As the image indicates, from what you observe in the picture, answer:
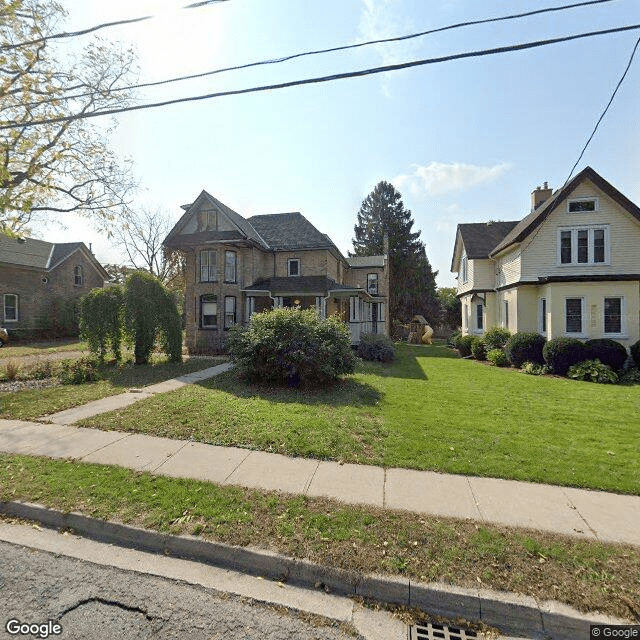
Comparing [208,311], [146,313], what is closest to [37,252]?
[208,311]

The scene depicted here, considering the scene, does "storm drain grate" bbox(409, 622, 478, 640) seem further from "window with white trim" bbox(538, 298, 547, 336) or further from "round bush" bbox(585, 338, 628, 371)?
"window with white trim" bbox(538, 298, 547, 336)

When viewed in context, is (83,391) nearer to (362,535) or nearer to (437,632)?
(362,535)

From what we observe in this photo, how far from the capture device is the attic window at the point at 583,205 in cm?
1565

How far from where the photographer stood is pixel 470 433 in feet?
20.1

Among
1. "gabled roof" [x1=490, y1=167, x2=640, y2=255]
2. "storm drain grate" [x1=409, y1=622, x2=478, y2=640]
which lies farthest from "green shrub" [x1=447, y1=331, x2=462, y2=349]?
"storm drain grate" [x1=409, y1=622, x2=478, y2=640]

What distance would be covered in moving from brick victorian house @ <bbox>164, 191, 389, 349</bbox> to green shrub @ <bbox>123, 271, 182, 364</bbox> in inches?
193

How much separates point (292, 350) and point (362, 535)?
6444 millimetres

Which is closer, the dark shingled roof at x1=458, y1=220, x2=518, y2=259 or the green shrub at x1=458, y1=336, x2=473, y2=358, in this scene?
the green shrub at x1=458, y1=336, x2=473, y2=358

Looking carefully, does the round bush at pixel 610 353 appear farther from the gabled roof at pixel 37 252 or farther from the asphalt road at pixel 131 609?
the gabled roof at pixel 37 252

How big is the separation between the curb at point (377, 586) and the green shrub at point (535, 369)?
44.7 ft

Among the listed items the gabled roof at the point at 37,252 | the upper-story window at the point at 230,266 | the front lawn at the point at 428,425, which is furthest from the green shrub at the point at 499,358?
the gabled roof at the point at 37,252

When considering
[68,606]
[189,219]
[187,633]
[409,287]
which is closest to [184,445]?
[68,606]

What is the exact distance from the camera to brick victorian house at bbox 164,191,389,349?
61.1ft

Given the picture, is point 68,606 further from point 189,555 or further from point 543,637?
point 543,637
